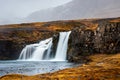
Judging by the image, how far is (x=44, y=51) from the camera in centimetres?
9738

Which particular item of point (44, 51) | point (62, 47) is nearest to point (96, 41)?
point (62, 47)

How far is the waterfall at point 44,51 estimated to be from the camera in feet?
297

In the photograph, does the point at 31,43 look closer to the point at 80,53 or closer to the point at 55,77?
the point at 80,53

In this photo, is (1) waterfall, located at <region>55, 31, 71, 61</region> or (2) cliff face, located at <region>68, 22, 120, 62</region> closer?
(2) cliff face, located at <region>68, 22, 120, 62</region>

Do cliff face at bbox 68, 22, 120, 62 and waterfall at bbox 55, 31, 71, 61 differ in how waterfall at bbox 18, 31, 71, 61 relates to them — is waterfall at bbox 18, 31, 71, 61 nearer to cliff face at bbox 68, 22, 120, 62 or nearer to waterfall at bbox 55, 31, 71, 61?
waterfall at bbox 55, 31, 71, 61

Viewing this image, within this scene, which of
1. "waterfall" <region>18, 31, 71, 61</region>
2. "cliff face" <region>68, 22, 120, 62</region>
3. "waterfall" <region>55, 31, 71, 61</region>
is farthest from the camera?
"waterfall" <region>18, 31, 71, 61</region>

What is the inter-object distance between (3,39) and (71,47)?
37932mm

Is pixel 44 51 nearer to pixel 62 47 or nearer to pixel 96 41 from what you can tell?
pixel 62 47

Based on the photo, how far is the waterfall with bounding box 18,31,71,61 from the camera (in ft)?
297

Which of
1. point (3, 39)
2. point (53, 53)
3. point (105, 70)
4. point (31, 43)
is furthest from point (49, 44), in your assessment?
point (105, 70)

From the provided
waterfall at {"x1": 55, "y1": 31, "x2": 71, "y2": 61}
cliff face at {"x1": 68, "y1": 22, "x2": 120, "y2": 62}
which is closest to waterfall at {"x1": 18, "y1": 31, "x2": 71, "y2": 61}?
waterfall at {"x1": 55, "y1": 31, "x2": 71, "y2": 61}

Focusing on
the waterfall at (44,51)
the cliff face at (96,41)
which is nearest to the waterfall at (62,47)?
the waterfall at (44,51)

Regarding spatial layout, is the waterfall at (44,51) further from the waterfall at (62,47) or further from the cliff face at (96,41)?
the cliff face at (96,41)

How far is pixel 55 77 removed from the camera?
31016mm
